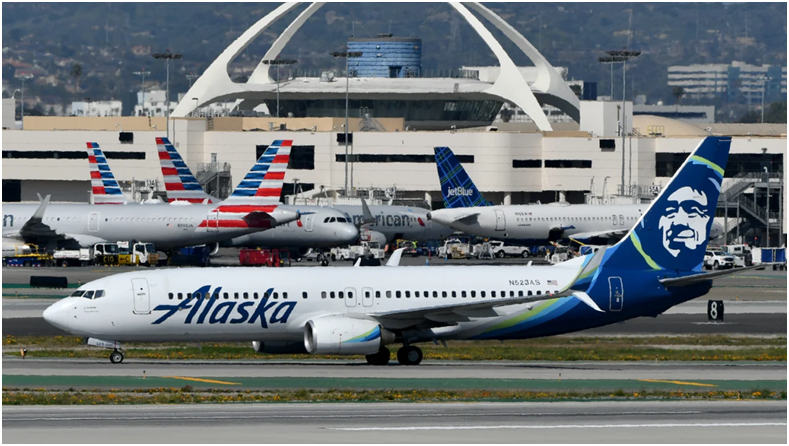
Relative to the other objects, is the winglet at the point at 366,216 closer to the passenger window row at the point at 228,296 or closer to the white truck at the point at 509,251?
the white truck at the point at 509,251

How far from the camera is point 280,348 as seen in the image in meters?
46.2

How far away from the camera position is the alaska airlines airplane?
145 ft

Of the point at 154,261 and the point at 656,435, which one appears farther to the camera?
the point at 154,261

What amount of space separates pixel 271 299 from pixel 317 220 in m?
65.7

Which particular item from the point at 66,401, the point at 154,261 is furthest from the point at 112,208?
the point at 66,401

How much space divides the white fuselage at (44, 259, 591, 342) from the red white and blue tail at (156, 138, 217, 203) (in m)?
73.1

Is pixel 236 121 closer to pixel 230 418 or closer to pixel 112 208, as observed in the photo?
pixel 112 208

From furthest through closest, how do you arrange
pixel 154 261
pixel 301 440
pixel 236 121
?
pixel 236 121, pixel 154 261, pixel 301 440

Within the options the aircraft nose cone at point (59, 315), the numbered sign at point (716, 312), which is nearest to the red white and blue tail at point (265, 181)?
the numbered sign at point (716, 312)

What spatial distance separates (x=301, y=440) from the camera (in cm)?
2853

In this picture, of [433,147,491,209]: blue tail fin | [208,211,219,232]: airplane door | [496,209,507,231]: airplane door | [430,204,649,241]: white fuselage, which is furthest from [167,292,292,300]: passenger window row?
[433,147,491,209]: blue tail fin

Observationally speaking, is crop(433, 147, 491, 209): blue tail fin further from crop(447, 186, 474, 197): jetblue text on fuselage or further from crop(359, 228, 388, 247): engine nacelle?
crop(359, 228, 388, 247): engine nacelle

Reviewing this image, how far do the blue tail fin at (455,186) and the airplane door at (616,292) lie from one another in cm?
7550

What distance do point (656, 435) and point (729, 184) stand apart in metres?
118
